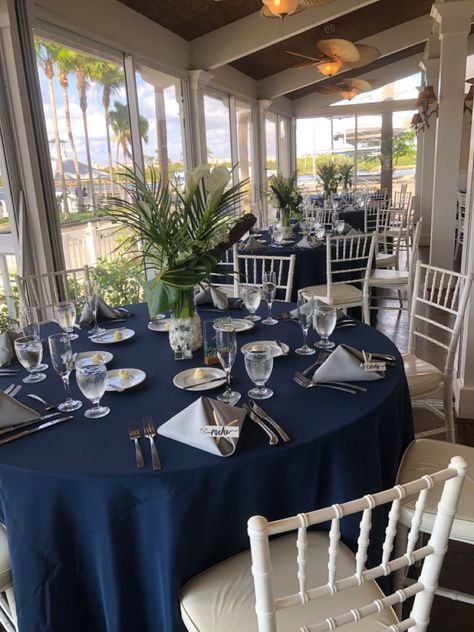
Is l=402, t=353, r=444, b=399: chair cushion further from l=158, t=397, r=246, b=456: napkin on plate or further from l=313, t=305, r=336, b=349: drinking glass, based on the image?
l=158, t=397, r=246, b=456: napkin on plate

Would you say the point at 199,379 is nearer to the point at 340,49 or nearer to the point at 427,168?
the point at 340,49

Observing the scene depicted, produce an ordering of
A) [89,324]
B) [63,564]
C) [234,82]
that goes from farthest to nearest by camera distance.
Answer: [234,82] < [89,324] < [63,564]

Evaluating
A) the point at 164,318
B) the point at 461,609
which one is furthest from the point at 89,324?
the point at 461,609

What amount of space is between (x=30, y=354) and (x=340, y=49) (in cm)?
489

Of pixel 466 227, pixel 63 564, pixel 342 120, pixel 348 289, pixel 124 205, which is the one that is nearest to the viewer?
pixel 63 564

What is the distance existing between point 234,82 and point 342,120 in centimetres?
461

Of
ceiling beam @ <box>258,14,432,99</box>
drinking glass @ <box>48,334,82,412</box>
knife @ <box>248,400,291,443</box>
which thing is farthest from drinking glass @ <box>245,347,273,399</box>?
ceiling beam @ <box>258,14,432,99</box>

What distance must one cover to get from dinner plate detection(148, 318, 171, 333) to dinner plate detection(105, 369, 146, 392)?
1.47 ft

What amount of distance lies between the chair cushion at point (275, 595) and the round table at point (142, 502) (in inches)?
1.7

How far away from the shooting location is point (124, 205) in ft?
5.80

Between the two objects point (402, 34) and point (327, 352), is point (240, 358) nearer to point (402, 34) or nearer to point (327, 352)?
point (327, 352)

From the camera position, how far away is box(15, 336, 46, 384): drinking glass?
162 centimetres

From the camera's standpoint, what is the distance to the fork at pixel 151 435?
1.20 m

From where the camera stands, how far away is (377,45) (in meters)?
8.80
